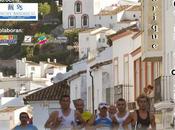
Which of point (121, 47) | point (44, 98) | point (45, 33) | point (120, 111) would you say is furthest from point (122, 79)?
point (45, 33)

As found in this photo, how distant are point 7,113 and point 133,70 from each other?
89.7 ft

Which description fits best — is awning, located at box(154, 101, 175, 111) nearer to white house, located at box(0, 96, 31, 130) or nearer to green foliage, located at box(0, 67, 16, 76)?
white house, located at box(0, 96, 31, 130)

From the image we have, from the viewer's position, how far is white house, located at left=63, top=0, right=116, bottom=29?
159125 millimetres

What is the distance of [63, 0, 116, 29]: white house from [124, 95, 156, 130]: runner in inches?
5475

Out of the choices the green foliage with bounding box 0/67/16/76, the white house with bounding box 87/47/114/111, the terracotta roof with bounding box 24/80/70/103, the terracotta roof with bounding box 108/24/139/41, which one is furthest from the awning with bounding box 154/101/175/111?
the green foliage with bounding box 0/67/16/76

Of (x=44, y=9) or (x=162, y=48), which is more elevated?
(x=44, y=9)

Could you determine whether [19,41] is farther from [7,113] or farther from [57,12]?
[7,113]

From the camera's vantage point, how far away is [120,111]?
719 inches

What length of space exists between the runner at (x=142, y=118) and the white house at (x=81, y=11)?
139059 millimetres

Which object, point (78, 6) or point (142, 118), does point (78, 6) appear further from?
point (142, 118)

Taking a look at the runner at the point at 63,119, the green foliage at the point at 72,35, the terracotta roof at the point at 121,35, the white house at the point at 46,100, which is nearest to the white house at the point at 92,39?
the green foliage at the point at 72,35

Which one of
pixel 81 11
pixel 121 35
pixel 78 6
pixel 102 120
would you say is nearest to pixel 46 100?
pixel 121 35

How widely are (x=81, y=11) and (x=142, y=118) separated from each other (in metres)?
144

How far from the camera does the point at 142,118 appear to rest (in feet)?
58.5
